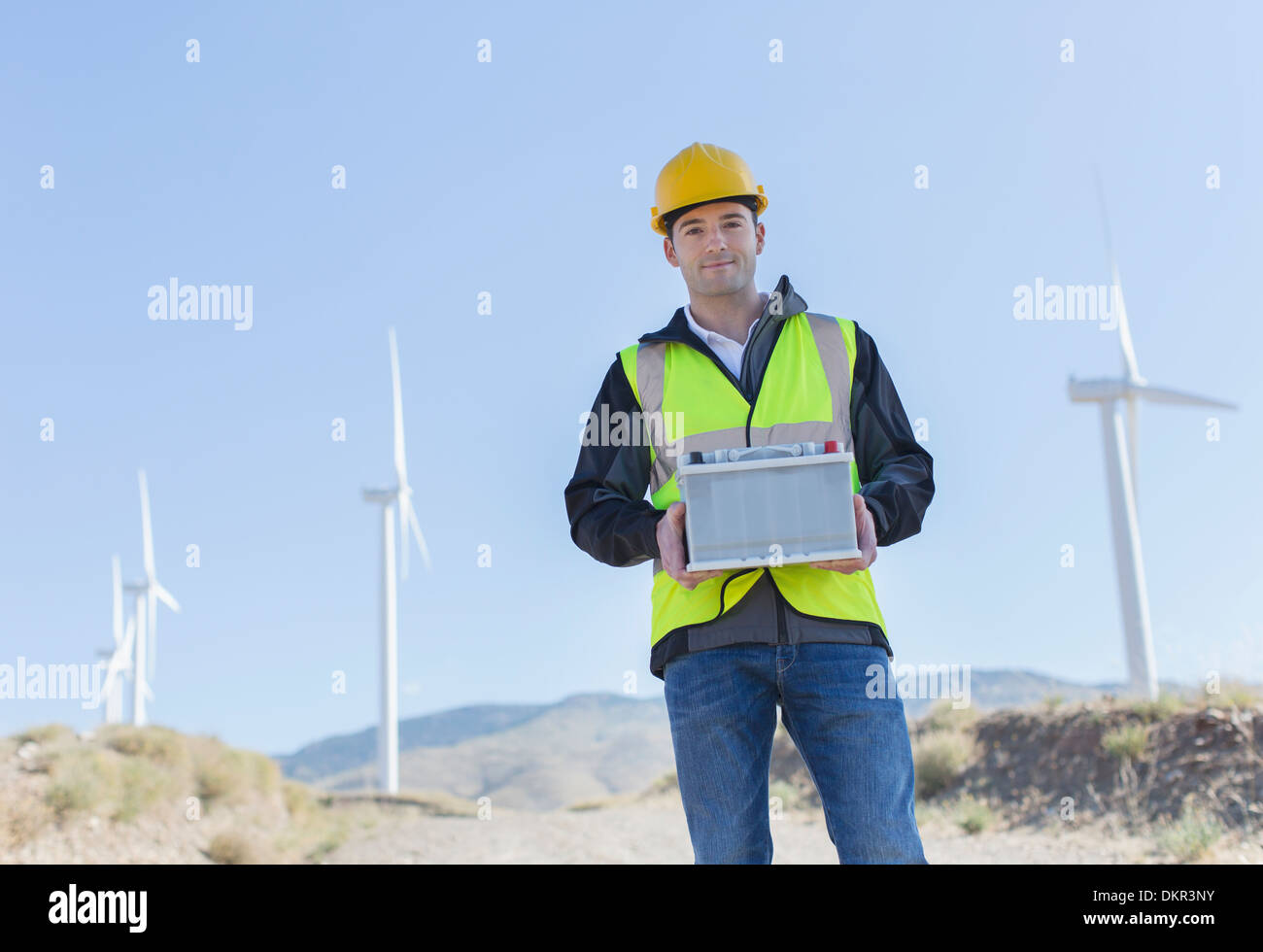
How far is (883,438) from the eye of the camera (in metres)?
4.00

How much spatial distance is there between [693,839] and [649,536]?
90 centimetres

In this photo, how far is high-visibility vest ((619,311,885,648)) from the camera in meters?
3.65

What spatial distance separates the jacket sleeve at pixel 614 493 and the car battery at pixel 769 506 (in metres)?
0.27

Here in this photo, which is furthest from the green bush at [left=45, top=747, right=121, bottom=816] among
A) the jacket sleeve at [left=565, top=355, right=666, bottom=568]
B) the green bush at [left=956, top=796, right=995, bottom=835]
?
the jacket sleeve at [left=565, top=355, right=666, bottom=568]

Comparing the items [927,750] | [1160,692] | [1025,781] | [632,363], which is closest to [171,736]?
[927,750]

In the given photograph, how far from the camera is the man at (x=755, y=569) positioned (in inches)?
138

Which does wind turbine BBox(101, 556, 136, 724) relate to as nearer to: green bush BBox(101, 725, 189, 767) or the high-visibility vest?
green bush BBox(101, 725, 189, 767)

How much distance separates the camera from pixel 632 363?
13.4ft

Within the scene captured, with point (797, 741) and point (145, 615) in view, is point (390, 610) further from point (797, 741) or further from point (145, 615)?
point (797, 741)

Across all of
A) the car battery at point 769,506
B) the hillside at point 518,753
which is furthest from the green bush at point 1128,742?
the hillside at point 518,753

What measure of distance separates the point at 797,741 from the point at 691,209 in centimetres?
174

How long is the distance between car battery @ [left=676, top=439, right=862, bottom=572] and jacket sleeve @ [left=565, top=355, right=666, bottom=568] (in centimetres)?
27
